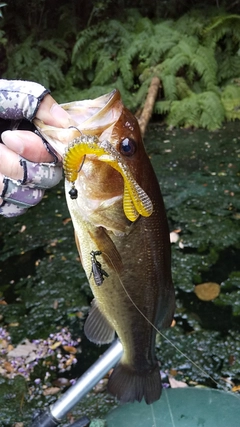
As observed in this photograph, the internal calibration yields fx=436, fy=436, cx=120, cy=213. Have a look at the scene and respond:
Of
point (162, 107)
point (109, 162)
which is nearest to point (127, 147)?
point (109, 162)

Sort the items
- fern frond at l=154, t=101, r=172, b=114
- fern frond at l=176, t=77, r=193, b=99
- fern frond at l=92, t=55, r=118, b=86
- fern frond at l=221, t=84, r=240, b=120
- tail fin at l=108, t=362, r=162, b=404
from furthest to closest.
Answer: fern frond at l=92, t=55, r=118, b=86 → fern frond at l=176, t=77, r=193, b=99 → fern frond at l=154, t=101, r=172, b=114 → fern frond at l=221, t=84, r=240, b=120 → tail fin at l=108, t=362, r=162, b=404

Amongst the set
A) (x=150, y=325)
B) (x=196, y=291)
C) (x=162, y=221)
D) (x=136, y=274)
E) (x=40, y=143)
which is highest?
(x=40, y=143)

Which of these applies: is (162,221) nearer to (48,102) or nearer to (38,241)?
(48,102)

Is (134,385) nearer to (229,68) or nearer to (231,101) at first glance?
(231,101)


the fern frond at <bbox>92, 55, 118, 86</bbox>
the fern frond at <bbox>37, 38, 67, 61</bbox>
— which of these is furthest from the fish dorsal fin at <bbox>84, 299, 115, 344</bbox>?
the fern frond at <bbox>37, 38, 67, 61</bbox>

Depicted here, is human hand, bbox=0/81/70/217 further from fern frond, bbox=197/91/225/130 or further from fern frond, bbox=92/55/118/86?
fern frond, bbox=92/55/118/86

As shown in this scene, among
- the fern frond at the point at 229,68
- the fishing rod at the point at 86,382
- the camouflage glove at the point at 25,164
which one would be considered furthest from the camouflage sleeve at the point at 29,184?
the fern frond at the point at 229,68

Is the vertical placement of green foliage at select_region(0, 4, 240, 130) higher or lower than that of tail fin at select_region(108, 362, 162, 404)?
lower

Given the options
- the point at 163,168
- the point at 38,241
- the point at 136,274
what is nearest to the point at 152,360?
the point at 136,274
